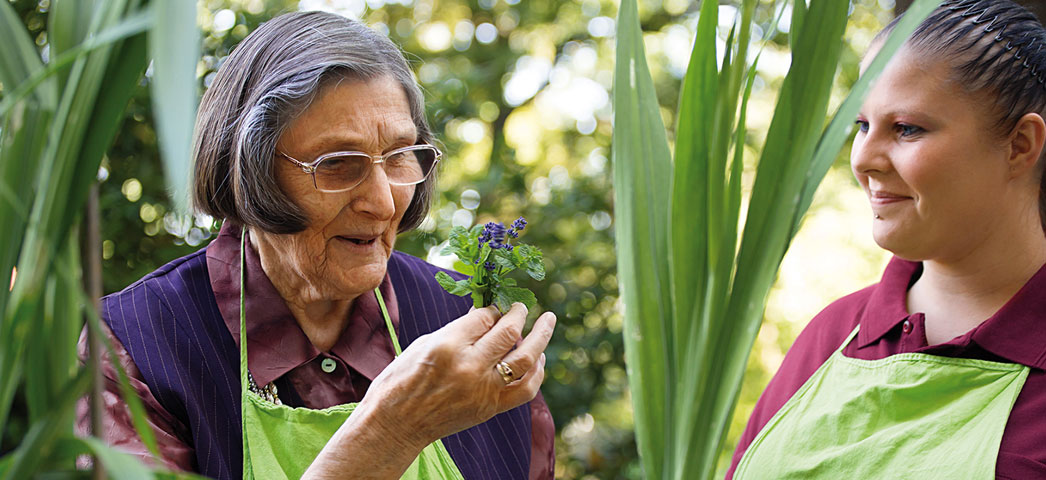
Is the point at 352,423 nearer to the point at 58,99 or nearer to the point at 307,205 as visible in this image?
the point at 307,205

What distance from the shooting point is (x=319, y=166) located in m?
1.57

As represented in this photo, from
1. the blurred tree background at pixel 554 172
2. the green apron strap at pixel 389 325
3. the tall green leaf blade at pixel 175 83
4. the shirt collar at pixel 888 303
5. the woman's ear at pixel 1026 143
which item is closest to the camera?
the tall green leaf blade at pixel 175 83

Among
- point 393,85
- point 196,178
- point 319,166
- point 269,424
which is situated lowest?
point 269,424

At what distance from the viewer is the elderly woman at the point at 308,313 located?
136cm

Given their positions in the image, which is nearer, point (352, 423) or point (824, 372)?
point (352, 423)

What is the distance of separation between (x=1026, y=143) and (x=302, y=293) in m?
1.35

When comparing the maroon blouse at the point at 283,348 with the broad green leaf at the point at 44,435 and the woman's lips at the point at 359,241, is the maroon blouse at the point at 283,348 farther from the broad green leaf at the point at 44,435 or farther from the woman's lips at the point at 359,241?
the broad green leaf at the point at 44,435

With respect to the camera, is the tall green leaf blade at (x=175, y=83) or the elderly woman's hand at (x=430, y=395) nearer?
the tall green leaf blade at (x=175, y=83)

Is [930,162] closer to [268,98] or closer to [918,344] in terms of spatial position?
[918,344]

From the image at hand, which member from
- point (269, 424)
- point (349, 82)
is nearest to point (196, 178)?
point (349, 82)

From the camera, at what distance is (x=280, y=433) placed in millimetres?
1545

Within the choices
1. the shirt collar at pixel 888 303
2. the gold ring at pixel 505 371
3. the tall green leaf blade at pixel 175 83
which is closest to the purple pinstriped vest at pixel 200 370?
the gold ring at pixel 505 371

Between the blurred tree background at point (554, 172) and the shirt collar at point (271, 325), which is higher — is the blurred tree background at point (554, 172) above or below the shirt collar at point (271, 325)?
below

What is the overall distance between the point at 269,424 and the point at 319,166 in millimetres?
486
